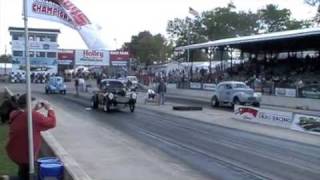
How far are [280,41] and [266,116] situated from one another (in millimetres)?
30150

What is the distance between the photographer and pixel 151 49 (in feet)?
440

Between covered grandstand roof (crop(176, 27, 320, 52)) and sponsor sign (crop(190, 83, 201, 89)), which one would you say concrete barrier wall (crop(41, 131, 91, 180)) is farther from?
sponsor sign (crop(190, 83, 201, 89))

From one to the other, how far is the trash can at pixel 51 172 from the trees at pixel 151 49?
123 m

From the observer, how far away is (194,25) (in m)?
122

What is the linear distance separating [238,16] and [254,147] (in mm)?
102381

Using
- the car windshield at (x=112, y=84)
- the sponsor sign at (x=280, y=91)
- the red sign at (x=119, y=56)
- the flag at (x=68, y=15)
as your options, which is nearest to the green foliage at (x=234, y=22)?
the red sign at (x=119, y=56)

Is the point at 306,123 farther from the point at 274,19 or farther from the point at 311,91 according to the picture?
the point at 274,19

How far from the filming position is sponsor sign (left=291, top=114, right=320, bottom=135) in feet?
78.5

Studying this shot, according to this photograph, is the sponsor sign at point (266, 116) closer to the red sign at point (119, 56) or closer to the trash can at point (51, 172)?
the trash can at point (51, 172)

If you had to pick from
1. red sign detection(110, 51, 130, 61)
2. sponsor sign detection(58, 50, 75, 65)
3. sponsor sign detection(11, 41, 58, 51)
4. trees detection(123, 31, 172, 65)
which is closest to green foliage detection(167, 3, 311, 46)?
trees detection(123, 31, 172, 65)

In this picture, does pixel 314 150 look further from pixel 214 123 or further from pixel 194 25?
pixel 194 25

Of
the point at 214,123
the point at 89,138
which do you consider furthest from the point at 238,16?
the point at 89,138

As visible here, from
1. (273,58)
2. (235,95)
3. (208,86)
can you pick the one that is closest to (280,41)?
(208,86)

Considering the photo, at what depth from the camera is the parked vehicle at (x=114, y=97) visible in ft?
116
